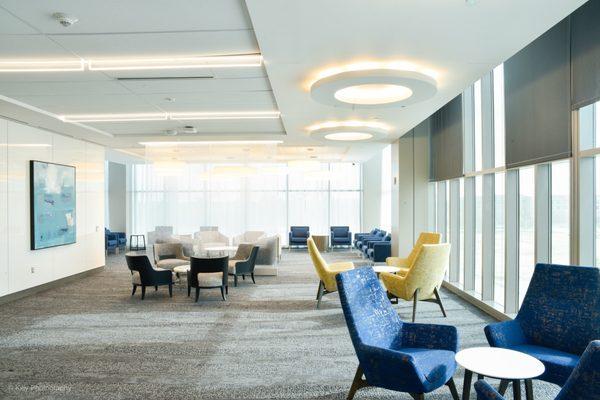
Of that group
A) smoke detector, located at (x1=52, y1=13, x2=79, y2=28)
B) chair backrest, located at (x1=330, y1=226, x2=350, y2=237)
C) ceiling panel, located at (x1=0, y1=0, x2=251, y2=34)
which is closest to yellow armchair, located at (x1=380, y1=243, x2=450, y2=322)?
ceiling panel, located at (x1=0, y1=0, x2=251, y2=34)

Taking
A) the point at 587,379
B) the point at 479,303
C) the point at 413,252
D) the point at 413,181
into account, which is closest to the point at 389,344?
the point at 587,379

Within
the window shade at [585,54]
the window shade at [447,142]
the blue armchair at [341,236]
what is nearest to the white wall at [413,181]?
the window shade at [447,142]

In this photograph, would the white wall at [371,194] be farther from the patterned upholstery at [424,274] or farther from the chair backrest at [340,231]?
the patterned upholstery at [424,274]

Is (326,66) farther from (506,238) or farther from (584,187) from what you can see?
(506,238)

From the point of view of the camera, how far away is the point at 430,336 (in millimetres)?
3672

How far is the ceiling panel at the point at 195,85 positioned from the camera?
18.4 feet

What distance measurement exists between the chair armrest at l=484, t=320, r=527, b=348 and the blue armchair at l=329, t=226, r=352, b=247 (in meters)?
11.8

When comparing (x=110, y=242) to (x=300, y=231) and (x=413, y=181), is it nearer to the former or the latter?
(x=300, y=231)

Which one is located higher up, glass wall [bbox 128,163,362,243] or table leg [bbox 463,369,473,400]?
glass wall [bbox 128,163,362,243]

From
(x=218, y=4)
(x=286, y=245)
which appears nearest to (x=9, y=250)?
(x=218, y=4)

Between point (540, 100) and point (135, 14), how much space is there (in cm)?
441

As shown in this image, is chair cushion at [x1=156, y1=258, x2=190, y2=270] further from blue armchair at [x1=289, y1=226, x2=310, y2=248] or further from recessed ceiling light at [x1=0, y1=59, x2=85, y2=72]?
blue armchair at [x1=289, y1=226, x2=310, y2=248]

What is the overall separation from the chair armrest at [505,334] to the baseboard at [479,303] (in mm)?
2151

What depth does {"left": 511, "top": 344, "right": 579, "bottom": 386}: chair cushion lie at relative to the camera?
124 inches
